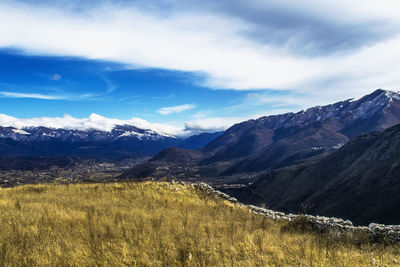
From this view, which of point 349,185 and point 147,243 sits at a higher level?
point 147,243

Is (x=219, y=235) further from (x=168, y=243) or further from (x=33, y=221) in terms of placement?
(x=33, y=221)

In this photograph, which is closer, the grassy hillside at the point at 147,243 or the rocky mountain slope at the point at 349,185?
the grassy hillside at the point at 147,243

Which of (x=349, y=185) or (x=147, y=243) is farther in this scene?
(x=349, y=185)

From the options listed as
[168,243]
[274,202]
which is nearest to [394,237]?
[168,243]

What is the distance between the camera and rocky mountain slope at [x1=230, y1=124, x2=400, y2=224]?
78.2 m

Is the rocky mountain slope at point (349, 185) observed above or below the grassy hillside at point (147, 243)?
below

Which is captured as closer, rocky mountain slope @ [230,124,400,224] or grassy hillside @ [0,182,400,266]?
grassy hillside @ [0,182,400,266]

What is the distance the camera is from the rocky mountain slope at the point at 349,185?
78231mm

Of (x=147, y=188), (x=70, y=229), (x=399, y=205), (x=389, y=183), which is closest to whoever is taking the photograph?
(x=70, y=229)

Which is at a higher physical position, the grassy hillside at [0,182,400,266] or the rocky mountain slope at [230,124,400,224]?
the grassy hillside at [0,182,400,266]

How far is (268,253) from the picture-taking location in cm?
830

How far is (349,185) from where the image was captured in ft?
340

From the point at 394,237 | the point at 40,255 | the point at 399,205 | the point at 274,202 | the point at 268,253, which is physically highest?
the point at 40,255

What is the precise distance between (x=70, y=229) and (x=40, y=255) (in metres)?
2.32
